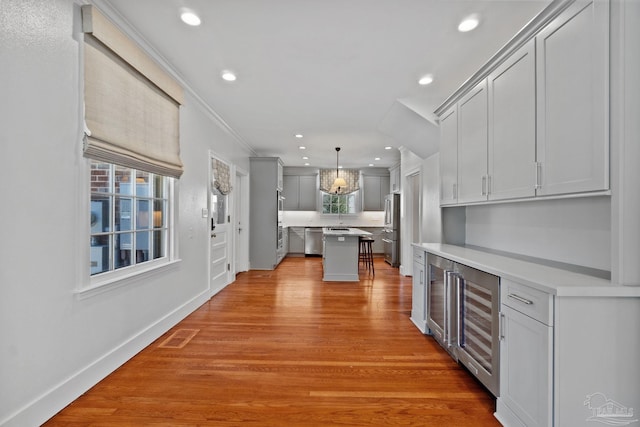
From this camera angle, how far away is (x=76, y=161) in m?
1.93

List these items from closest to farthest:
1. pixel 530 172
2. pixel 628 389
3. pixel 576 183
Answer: pixel 628 389 → pixel 576 183 → pixel 530 172

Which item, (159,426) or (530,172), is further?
(530,172)

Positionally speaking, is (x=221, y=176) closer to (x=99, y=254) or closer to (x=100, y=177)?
(x=100, y=177)

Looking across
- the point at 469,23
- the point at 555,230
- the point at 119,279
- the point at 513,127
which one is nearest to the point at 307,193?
the point at 119,279

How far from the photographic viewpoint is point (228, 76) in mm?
3100

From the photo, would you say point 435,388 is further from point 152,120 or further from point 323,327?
point 152,120

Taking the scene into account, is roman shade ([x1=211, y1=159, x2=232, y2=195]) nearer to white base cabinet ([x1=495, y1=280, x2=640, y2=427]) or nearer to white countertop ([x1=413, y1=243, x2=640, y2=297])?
white countertop ([x1=413, y1=243, x2=640, y2=297])

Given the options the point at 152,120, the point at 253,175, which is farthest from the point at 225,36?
the point at 253,175

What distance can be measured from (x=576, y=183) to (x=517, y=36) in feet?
3.55

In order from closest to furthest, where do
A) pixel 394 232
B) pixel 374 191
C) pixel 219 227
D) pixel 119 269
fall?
1. pixel 119 269
2. pixel 219 227
3. pixel 394 232
4. pixel 374 191

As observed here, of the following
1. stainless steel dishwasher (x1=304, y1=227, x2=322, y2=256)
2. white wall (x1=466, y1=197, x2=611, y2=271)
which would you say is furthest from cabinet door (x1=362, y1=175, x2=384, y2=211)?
white wall (x1=466, y1=197, x2=611, y2=271)

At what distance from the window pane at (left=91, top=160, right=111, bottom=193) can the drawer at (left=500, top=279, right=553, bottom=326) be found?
9.19ft

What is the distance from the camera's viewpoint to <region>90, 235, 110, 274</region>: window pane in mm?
2211

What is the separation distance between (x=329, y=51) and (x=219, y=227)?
316 cm
